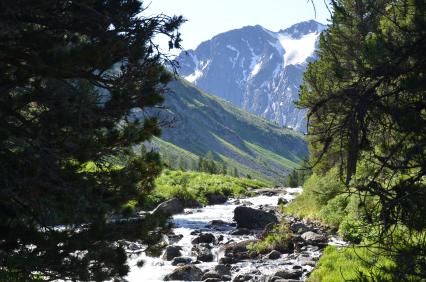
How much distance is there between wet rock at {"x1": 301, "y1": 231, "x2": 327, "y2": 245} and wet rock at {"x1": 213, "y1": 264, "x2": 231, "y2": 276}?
409cm

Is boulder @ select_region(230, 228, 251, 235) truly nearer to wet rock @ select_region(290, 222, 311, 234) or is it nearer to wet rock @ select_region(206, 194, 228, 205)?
wet rock @ select_region(290, 222, 311, 234)

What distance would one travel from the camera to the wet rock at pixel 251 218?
26641 mm

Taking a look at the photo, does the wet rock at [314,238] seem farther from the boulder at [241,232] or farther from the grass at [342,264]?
the grass at [342,264]

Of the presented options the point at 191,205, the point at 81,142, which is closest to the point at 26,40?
the point at 81,142

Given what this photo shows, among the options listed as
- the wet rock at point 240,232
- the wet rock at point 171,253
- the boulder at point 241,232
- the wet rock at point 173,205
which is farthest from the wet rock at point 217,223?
the wet rock at point 171,253

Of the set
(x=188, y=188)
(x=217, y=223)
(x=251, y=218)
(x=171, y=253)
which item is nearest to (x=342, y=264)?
(x=171, y=253)

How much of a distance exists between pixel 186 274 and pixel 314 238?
6.15m

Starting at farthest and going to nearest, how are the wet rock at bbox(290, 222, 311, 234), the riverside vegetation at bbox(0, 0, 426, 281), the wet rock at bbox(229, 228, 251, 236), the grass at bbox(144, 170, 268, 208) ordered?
the grass at bbox(144, 170, 268, 208) < the wet rock at bbox(229, 228, 251, 236) < the wet rock at bbox(290, 222, 311, 234) < the riverside vegetation at bbox(0, 0, 426, 281)

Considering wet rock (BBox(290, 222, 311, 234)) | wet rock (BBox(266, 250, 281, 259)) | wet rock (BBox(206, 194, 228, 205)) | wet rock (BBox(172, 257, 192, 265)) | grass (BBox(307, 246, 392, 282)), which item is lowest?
wet rock (BBox(206, 194, 228, 205))

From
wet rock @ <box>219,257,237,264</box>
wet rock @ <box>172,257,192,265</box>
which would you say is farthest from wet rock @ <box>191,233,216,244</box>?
wet rock @ <box>219,257,237,264</box>

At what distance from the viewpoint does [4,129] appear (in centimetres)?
674

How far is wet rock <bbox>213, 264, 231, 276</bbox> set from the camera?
16.1 meters

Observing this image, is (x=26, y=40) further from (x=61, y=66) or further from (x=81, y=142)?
(x=81, y=142)

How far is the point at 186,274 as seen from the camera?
1593cm
